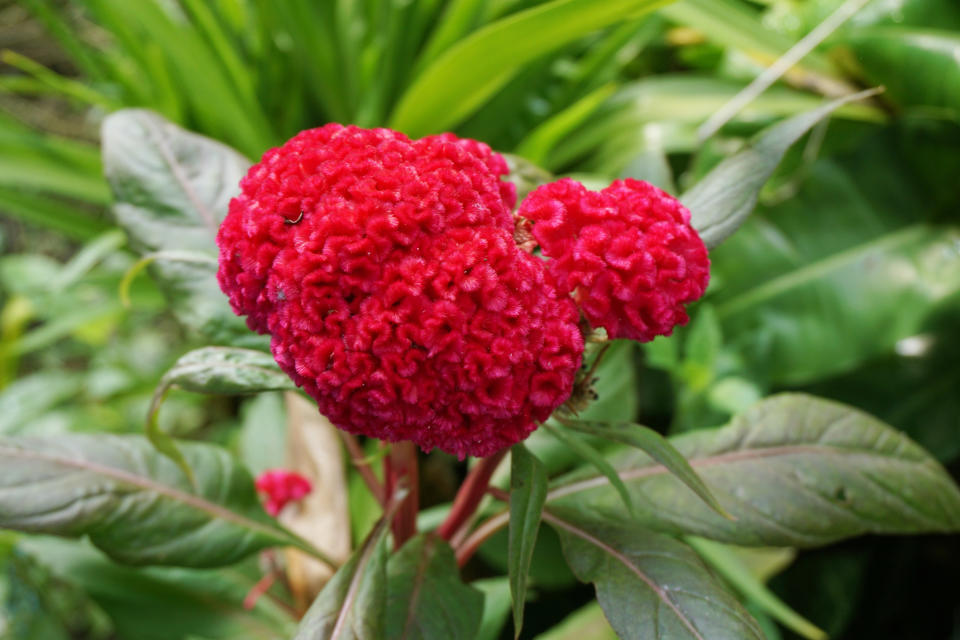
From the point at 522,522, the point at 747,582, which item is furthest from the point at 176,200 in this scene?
the point at 747,582

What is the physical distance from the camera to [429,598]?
641mm

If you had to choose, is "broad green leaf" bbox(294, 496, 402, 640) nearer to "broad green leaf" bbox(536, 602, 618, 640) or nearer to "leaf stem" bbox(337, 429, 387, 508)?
"leaf stem" bbox(337, 429, 387, 508)

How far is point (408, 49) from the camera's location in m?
1.41

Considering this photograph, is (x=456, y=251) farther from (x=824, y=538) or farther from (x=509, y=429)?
(x=824, y=538)

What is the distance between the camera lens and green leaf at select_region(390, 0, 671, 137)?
3.09ft

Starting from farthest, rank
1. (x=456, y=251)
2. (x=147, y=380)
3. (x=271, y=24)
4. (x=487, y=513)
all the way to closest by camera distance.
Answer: (x=147, y=380), (x=271, y=24), (x=487, y=513), (x=456, y=251)

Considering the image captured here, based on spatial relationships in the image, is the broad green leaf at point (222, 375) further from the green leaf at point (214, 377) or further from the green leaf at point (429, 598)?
the green leaf at point (429, 598)

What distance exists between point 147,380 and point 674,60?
1541 millimetres

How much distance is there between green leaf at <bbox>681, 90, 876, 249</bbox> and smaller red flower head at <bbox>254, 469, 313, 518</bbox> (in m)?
0.67

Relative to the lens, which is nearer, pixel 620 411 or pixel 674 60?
pixel 620 411

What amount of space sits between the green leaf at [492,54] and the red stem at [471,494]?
0.62 meters

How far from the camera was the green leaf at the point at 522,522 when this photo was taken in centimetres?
48

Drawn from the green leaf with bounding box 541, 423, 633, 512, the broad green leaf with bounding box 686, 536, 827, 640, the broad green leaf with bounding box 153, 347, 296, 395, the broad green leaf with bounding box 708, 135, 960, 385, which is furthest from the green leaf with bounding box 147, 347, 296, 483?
the broad green leaf with bounding box 708, 135, 960, 385

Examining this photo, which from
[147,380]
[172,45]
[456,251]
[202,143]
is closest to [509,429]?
[456,251]
